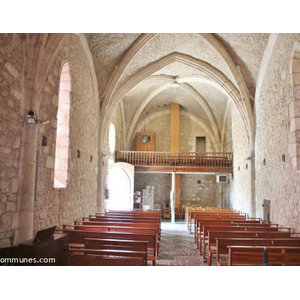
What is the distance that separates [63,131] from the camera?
687 centimetres

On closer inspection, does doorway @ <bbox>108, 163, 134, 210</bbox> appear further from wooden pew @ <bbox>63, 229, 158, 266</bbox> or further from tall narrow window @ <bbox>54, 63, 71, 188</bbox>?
wooden pew @ <bbox>63, 229, 158, 266</bbox>

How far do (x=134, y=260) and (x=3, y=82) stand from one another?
3.00m

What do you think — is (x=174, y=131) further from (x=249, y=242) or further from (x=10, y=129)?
A: (x=10, y=129)

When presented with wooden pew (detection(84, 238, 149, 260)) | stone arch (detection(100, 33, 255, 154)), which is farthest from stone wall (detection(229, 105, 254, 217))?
wooden pew (detection(84, 238, 149, 260))

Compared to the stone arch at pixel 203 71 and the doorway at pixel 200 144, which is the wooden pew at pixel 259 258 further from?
the doorway at pixel 200 144

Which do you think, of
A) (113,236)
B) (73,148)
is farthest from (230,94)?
(113,236)

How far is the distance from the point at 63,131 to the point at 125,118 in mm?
9830

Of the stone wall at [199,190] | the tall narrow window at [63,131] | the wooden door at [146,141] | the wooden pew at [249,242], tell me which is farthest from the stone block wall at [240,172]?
the tall narrow window at [63,131]

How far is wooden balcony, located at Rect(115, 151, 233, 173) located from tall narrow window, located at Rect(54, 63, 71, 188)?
7.97 metres

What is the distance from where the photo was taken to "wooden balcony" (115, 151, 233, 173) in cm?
1438

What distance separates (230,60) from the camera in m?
9.11

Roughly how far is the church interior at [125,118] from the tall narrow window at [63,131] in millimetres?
23
